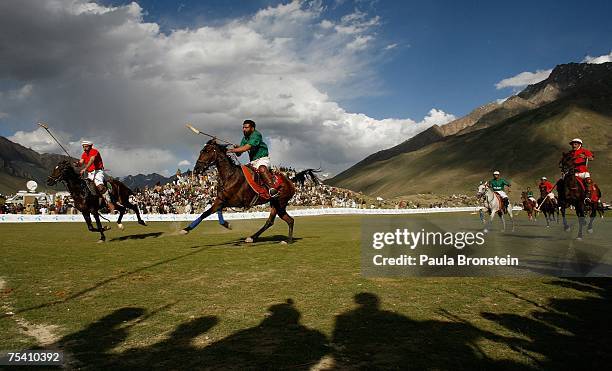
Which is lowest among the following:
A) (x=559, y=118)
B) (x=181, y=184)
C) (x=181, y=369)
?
(x=181, y=369)

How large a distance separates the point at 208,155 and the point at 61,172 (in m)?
5.90

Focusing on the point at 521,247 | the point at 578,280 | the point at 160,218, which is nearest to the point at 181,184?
the point at 160,218

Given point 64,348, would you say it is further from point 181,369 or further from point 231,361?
point 231,361

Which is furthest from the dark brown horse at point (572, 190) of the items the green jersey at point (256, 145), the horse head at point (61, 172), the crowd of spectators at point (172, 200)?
the crowd of spectators at point (172, 200)

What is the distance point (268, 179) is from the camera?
15000 millimetres

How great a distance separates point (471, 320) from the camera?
6.03m

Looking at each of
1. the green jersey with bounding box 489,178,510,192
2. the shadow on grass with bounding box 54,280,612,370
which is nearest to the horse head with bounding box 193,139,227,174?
the shadow on grass with bounding box 54,280,612,370

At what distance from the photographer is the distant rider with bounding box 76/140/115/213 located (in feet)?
54.9

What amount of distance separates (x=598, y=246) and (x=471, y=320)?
1168 cm

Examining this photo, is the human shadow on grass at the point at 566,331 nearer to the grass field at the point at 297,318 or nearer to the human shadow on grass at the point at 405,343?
→ the grass field at the point at 297,318

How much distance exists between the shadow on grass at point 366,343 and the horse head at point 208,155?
8.68m

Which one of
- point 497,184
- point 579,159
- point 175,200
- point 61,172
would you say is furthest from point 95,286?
point 175,200

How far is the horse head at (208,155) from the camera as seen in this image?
583 inches

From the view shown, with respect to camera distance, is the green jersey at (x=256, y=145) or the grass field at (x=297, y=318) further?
the green jersey at (x=256, y=145)
